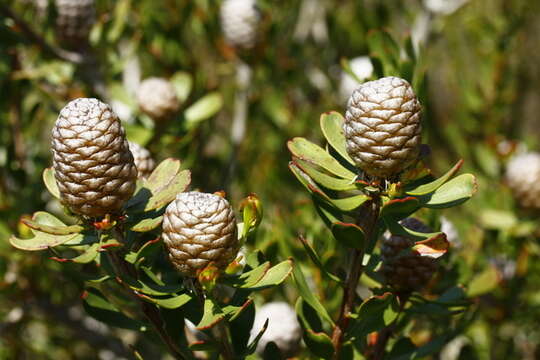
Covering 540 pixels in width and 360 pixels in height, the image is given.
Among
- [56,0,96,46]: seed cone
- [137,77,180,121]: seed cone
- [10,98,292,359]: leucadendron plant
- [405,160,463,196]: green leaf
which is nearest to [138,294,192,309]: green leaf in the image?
[10,98,292,359]: leucadendron plant

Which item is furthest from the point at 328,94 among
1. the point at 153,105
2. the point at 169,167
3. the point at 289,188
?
the point at 169,167

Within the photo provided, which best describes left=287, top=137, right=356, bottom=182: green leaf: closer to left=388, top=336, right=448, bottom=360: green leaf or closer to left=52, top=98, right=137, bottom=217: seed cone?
left=52, top=98, right=137, bottom=217: seed cone

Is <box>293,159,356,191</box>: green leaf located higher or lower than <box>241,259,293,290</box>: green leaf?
higher

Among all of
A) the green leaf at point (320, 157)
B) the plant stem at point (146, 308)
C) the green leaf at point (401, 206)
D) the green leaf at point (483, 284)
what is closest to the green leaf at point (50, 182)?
the plant stem at point (146, 308)

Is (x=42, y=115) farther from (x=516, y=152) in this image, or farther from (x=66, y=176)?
(x=516, y=152)

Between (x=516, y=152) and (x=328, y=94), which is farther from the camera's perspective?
(x=328, y=94)

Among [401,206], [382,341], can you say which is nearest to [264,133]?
[382,341]
